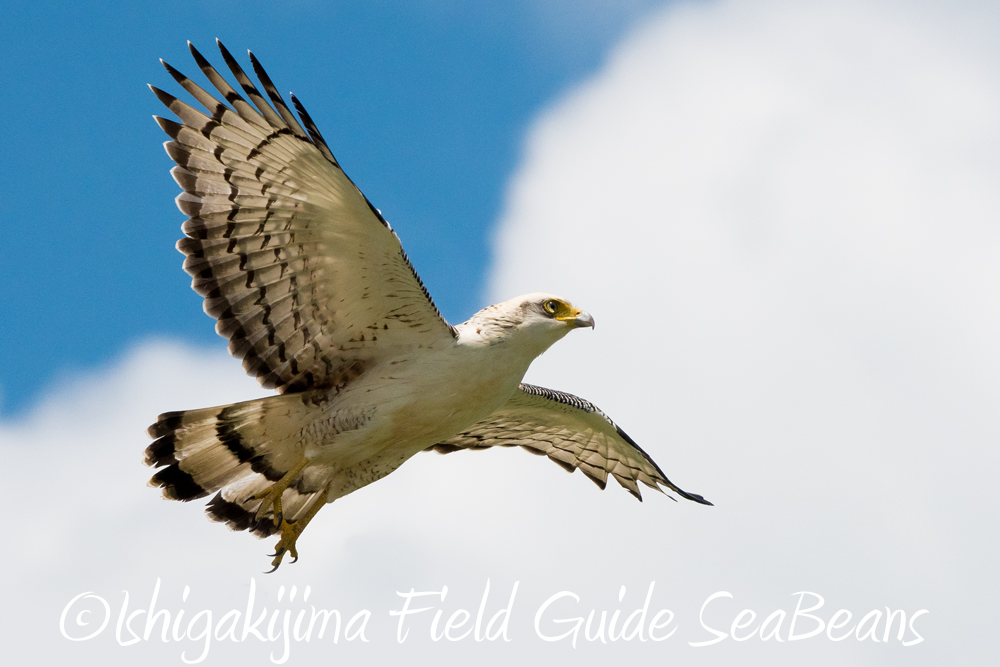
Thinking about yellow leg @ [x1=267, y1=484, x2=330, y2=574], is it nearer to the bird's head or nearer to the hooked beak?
the bird's head

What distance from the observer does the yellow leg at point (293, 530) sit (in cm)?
939

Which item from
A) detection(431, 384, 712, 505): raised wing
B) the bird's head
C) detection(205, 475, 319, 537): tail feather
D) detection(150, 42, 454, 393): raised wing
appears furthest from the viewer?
detection(431, 384, 712, 505): raised wing

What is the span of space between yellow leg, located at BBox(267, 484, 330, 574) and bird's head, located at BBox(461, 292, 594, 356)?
1.90m

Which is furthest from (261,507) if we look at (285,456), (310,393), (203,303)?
(203,303)

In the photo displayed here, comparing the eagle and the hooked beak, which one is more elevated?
the hooked beak

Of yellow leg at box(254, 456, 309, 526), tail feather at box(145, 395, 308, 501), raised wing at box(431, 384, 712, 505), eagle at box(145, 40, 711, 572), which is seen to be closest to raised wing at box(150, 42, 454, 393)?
eagle at box(145, 40, 711, 572)

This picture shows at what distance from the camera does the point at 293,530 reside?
957 centimetres

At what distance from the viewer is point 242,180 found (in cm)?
838

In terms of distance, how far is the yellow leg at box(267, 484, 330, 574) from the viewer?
939 centimetres

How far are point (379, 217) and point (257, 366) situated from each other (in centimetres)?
167

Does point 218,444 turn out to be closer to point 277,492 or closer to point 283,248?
point 277,492

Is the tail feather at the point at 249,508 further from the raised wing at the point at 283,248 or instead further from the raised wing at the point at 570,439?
the raised wing at the point at 570,439

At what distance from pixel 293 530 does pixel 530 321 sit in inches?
103

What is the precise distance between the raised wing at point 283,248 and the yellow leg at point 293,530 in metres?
1.09
